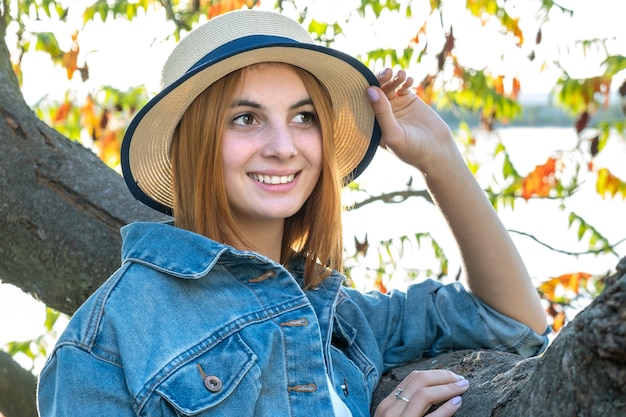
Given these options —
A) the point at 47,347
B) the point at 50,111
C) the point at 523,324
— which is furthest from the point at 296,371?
the point at 50,111

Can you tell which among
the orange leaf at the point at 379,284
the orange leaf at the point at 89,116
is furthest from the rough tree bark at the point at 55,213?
the orange leaf at the point at 379,284

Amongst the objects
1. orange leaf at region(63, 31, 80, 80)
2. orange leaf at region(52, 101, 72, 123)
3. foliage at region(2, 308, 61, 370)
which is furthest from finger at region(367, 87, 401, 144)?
orange leaf at region(52, 101, 72, 123)

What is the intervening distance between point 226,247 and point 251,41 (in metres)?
0.51

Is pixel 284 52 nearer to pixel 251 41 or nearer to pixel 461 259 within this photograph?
pixel 251 41

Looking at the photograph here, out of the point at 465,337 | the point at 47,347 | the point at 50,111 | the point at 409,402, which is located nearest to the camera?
the point at 409,402

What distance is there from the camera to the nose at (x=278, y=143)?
2373 mm

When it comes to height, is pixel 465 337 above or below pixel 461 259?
below

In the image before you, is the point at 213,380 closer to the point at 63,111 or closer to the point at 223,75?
the point at 223,75

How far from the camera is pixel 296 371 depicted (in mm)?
2281

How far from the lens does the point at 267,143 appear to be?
7.80 feet

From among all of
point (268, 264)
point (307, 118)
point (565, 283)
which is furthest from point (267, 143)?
point (565, 283)

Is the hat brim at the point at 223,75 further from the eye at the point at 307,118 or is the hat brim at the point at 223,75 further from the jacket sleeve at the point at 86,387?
the jacket sleeve at the point at 86,387

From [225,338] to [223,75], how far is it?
64cm

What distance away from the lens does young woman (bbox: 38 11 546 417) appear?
82.9 inches
